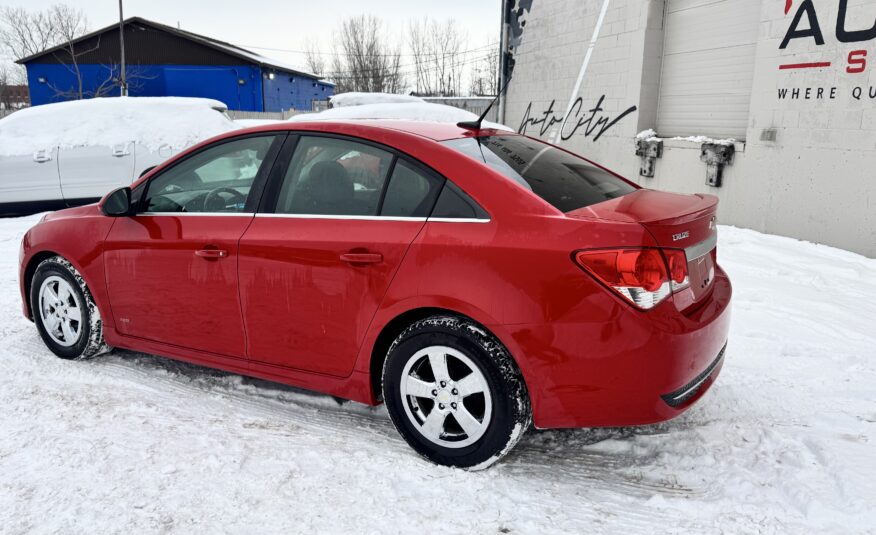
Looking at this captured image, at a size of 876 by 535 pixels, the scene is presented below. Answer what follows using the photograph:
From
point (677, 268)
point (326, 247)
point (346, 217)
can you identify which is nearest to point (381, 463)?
point (326, 247)

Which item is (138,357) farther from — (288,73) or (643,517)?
(288,73)

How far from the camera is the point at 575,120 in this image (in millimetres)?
11625

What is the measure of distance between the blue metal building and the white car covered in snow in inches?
1195

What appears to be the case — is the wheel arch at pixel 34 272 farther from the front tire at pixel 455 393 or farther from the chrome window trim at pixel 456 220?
the chrome window trim at pixel 456 220

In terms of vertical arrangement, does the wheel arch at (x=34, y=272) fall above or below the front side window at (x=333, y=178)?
below

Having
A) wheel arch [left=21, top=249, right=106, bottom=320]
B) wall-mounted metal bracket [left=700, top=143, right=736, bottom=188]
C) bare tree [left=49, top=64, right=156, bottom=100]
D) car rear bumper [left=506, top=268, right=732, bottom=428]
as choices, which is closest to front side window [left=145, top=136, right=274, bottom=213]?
wheel arch [left=21, top=249, right=106, bottom=320]

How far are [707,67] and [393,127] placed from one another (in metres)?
7.02

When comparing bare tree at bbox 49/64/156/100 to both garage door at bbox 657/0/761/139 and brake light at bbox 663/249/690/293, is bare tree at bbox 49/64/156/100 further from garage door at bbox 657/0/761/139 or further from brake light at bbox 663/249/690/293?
brake light at bbox 663/249/690/293

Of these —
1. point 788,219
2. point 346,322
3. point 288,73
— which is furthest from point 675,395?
point 288,73

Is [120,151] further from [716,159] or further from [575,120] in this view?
[716,159]

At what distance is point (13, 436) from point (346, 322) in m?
1.74

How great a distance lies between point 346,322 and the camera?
10.0 ft

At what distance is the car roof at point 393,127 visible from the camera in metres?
3.21

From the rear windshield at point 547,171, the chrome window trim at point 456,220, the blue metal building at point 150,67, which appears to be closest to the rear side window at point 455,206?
the chrome window trim at point 456,220
